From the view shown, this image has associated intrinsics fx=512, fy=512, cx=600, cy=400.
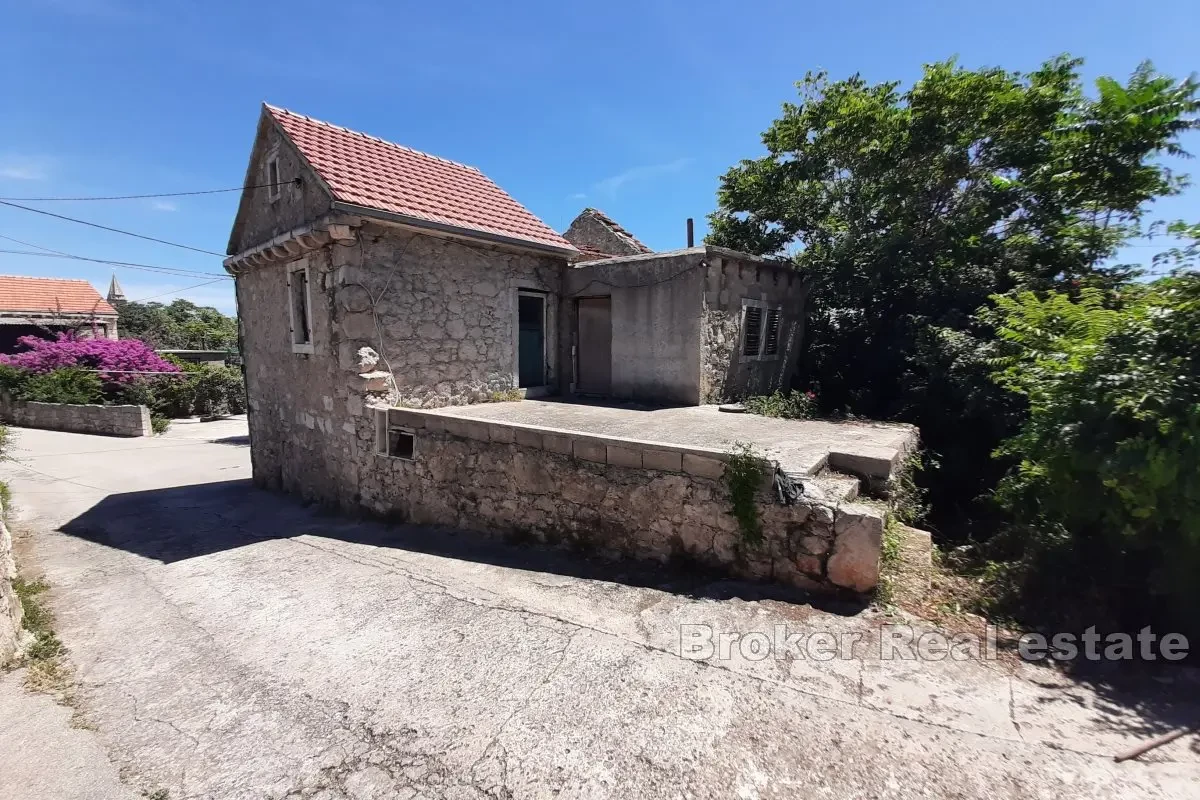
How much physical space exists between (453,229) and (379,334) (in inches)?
72.7

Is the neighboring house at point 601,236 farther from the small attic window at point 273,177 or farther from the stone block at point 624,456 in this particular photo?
the stone block at point 624,456

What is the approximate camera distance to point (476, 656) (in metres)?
3.73

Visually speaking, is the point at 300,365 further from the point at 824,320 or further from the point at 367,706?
the point at 824,320

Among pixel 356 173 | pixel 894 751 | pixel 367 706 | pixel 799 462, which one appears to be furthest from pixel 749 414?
pixel 356 173

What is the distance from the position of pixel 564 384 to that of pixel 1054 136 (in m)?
8.74

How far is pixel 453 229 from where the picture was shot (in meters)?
7.41

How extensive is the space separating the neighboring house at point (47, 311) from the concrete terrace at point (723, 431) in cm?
2521

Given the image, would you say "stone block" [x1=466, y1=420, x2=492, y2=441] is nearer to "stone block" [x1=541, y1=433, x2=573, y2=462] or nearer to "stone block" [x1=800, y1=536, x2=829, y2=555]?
"stone block" [x1=541, y1=433, x2=573, y2=462]

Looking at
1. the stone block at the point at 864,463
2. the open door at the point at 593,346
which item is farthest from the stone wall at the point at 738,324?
the stone block at the point at 864,463

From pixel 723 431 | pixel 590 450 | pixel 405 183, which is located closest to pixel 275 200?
pixel 405 183

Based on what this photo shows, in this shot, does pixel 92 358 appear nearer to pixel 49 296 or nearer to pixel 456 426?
pixel 49 296

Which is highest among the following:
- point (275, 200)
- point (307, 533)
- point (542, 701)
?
point (275, 200)

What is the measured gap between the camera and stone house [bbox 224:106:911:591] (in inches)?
193

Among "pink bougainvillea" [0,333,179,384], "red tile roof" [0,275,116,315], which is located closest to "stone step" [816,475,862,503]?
"pink bougainvillea" [0,333,179,384]
